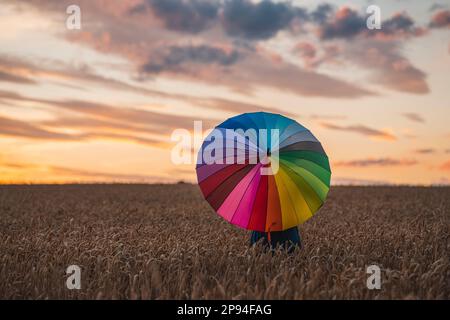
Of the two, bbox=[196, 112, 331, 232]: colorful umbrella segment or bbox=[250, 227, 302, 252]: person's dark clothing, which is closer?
bbox=[196, 112, 331, 232]: colorful umbrella segment

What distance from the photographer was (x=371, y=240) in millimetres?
10305

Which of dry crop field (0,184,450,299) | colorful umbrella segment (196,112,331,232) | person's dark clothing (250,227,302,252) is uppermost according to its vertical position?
colorful umbrella segment (196,112,331,232)

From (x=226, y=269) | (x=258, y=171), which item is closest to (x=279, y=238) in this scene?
(x=226, y=269)

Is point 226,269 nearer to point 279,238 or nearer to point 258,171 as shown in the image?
point 279,238

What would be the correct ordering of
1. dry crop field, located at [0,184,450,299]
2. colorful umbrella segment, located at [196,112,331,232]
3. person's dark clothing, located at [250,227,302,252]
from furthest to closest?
person's dark clothing, located at [250,227,302,252], colorful umbrella segment, located at [196,112,331,232], dry crop field, located at [0,184,450,299]

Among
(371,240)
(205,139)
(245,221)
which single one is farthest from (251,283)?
(371,240)

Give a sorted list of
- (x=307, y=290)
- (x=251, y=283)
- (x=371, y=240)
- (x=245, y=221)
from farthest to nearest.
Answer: (x=371, y=240) < (x=245, y=221) < (x=251, y=283) < (x=307, y=290)

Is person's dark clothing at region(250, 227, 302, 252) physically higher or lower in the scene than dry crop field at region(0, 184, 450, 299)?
higher

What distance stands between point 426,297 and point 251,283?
7.50 feet

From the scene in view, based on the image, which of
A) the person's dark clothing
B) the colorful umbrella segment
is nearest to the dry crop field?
the person's dark clothing

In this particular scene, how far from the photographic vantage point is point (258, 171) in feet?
25.0

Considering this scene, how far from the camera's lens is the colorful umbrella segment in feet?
24.9

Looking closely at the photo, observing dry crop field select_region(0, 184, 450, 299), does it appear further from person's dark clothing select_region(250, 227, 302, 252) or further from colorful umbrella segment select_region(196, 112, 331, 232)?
colorful umbrella segment select_region(196, 112, 331, 232)
